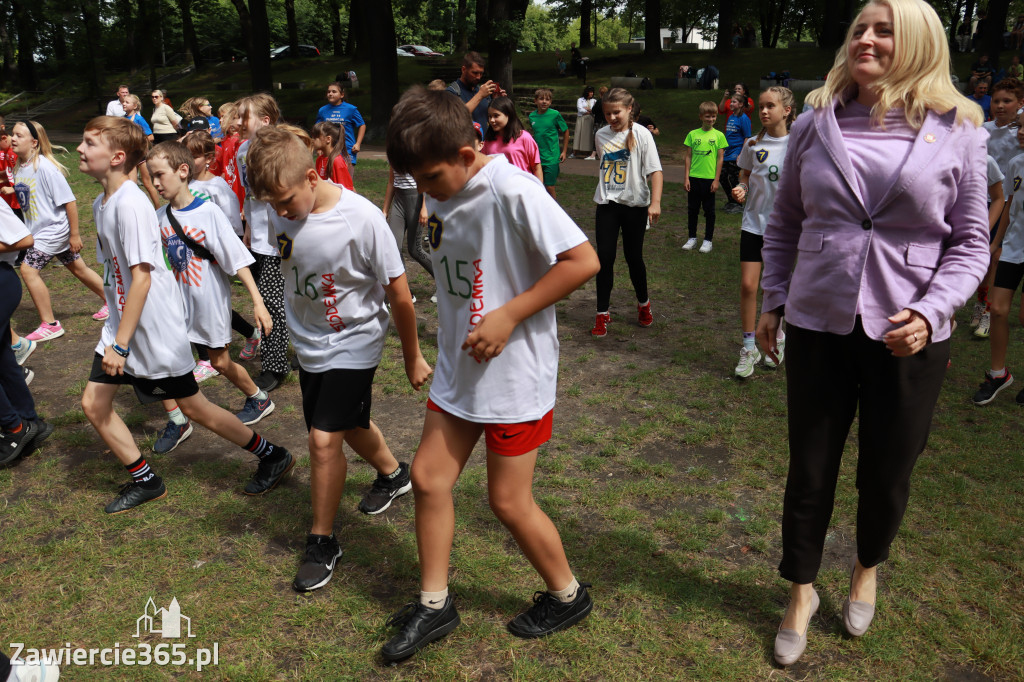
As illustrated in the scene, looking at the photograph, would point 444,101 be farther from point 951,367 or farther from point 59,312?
point 59,312

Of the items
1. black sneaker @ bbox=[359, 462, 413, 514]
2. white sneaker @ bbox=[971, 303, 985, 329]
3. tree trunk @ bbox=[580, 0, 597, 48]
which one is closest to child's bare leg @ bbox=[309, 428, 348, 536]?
black sneaker @ bbox=[359, 462, 413, 514]

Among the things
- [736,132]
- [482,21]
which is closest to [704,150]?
[736,132]

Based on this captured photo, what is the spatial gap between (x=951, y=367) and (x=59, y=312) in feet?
27.5

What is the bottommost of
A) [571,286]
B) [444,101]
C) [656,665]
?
[656,665]

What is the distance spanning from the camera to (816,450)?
2.90 meters

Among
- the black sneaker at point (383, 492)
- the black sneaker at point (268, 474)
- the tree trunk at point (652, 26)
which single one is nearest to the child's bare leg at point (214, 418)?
the black sneaker at point (268, 474)

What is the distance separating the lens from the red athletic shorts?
277cm

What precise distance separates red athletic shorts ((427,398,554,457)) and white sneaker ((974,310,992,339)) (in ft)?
19.5

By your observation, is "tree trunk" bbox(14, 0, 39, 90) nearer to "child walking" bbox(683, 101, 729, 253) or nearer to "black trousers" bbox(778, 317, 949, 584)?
"child walking" bbox(683, 101, 729, 253)

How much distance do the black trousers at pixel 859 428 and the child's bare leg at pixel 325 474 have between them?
6.21 feet

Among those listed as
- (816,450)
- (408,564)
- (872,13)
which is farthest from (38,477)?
(872,13)

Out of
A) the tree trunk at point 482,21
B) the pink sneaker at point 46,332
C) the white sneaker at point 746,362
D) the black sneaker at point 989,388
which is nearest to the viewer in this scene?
the black sneaker at point 989,388

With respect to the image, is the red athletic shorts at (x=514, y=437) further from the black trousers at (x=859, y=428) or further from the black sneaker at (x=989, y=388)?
the black sneaker at (x=989, y=388)

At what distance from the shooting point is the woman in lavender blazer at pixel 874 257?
2.52m
